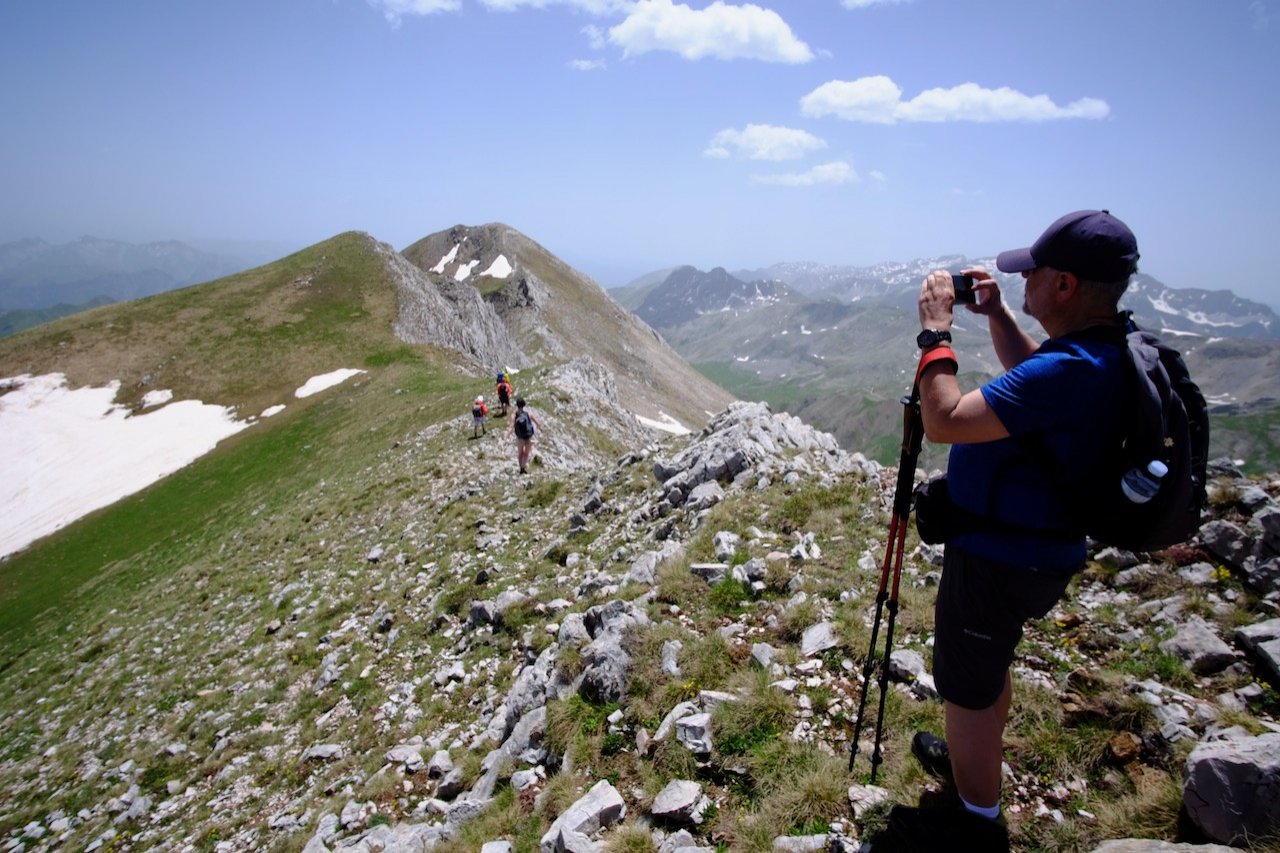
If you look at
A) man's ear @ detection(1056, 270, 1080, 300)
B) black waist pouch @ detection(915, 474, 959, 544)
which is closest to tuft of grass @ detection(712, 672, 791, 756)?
black waist pouch @ detection(915, 474, 959, 544)

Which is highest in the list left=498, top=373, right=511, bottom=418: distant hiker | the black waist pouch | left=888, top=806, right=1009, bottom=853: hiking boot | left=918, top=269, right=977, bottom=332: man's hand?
left=918, top=269, right=977, bottom=332: man's hand

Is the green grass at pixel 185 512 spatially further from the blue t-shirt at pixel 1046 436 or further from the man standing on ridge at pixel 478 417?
the blue t-shirt at pixel 1046 436

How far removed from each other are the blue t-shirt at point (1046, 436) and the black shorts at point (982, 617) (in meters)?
0.15

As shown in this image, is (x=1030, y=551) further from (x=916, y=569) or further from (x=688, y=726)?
(x=916, y=569)

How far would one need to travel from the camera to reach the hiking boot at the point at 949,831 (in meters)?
4.92

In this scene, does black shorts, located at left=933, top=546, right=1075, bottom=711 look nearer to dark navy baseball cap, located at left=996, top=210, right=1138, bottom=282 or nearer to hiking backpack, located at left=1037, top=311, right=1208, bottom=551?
hiking backpack, located at left=1037, top=311, right=1208, bottom=551

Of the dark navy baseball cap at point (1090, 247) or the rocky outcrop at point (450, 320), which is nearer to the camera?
the dark navy baseball cap at point (1090, 247)

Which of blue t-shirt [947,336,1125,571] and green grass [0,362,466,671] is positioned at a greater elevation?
blue t-shirt [947,336,1125,571]

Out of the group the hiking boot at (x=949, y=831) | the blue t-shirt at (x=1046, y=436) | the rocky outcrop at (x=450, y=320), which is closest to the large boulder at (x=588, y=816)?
the hiking boot at (x=949, y=831)

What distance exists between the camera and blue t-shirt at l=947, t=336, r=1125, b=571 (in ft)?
13.6

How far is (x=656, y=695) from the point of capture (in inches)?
315

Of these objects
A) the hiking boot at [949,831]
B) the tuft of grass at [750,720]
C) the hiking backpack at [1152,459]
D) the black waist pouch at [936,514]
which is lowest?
the tuft of grass at [750,720]

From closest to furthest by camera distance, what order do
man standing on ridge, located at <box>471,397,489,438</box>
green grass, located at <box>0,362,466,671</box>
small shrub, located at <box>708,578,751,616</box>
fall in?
small shrub, located at <box>708,578,751,616</box> → man standing on ridge, located at <box>471,397,489,438</box> → green grass, located at <box>0,362,466,671</box>

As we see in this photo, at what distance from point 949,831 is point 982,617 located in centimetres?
189
